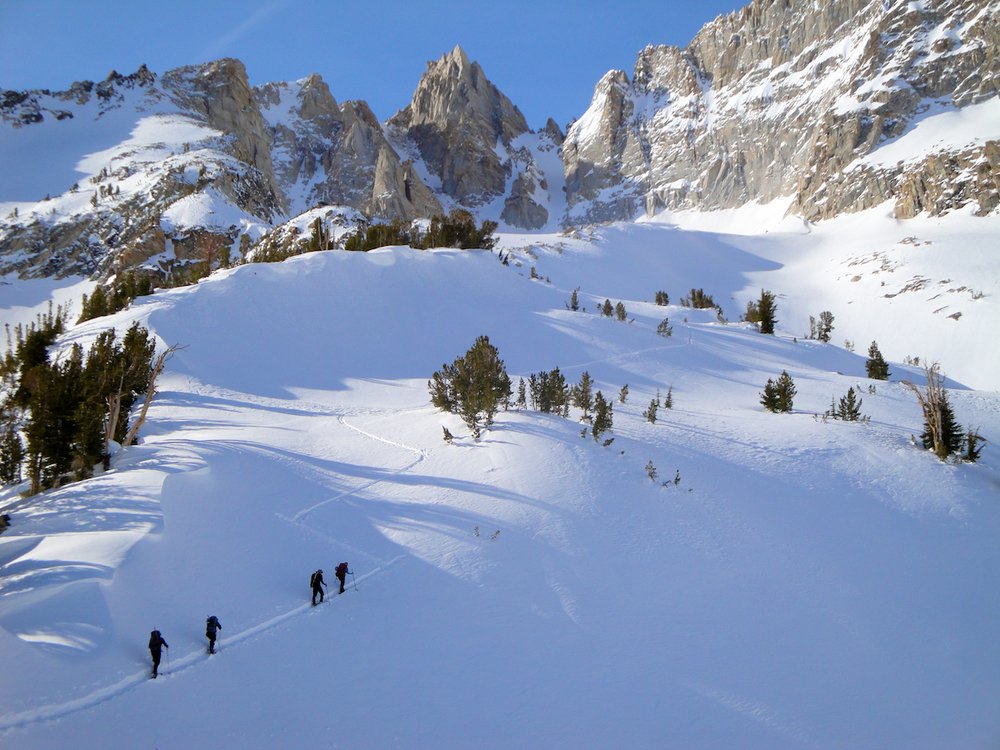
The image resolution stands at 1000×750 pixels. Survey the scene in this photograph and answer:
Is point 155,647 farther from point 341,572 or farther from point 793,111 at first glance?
point 793,111

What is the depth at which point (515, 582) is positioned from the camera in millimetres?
9320

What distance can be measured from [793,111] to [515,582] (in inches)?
4475

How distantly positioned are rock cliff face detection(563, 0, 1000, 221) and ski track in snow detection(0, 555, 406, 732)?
75.5m

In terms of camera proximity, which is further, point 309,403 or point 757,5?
point 757,5

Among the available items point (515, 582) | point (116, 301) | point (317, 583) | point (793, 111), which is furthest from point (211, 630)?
point (793, 111)

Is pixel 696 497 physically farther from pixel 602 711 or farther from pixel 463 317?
pixel 463 317

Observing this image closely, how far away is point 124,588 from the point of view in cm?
838

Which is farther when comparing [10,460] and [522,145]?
[522,145]

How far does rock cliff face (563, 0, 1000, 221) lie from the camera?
7500 cm

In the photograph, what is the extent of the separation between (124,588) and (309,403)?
1364 cm

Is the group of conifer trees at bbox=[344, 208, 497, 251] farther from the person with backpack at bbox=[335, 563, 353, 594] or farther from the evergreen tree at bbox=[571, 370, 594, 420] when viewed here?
the person with backpack at bbox=[335, 563, 353, 594]

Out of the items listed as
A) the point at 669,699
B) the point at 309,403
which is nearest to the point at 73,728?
the point at 669,699

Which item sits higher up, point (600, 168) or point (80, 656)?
point (600, 168)

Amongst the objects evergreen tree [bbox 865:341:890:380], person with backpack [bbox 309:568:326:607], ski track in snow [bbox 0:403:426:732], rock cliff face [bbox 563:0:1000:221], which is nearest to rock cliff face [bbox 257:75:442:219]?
rock cliff face [bbox 563:0:1000:221]
